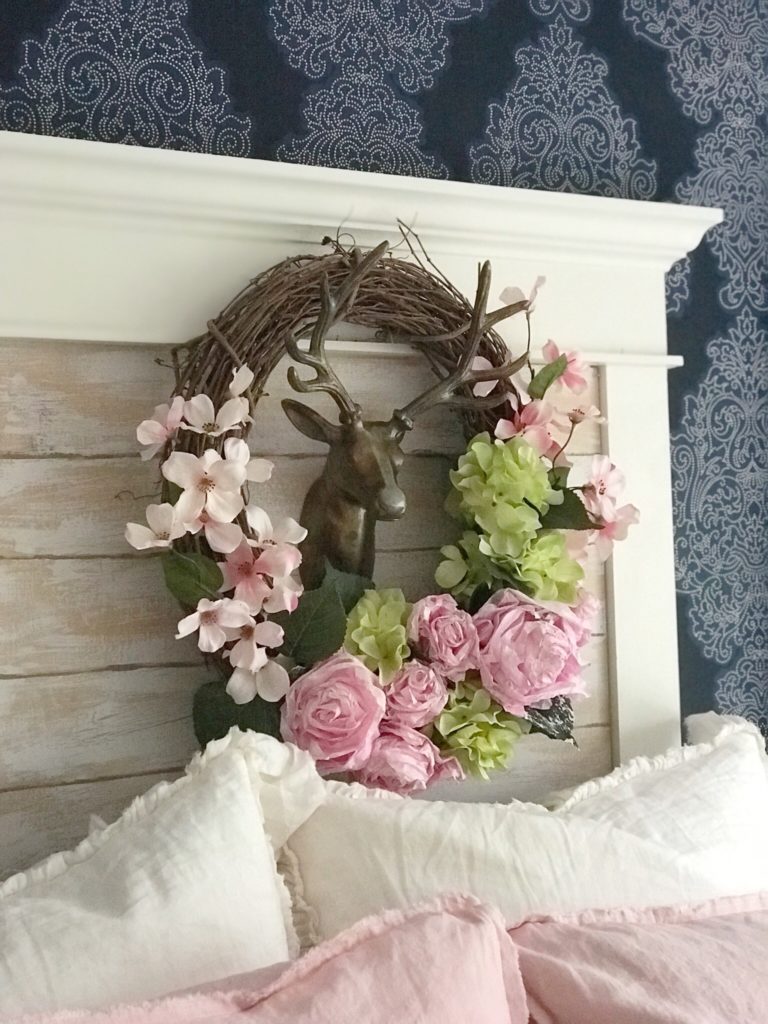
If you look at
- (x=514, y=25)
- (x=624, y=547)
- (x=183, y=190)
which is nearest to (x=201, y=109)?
(x=183, y=190)

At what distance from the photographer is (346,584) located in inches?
45.5

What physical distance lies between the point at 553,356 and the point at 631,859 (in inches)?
25.3

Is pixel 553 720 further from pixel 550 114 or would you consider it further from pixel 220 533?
pixel 550 114

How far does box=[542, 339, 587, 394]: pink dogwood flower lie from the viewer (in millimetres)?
1297

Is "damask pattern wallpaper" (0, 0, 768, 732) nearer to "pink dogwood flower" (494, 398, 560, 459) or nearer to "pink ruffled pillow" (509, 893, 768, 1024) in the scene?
"pink dogwood flower" (494, 398, 560, 459)

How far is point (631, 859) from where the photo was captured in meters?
1.04

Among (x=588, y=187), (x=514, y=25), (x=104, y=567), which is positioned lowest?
(x=104, y=567)

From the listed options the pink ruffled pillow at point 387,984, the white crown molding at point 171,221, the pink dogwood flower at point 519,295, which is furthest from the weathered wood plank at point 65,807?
the pink dogwood flower at point 519,295

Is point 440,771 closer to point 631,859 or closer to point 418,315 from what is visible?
point 631,859

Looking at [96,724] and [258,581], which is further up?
[258,581]

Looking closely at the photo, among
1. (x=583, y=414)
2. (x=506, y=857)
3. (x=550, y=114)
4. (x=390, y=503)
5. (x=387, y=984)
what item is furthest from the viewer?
(x=550, y=114)

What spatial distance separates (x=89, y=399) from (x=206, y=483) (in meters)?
0.22

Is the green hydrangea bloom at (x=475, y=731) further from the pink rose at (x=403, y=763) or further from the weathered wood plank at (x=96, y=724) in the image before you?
the weathered wood plank at (x=96, y=724)

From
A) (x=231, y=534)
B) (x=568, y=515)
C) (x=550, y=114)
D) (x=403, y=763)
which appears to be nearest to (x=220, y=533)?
(x=231, y=534)
